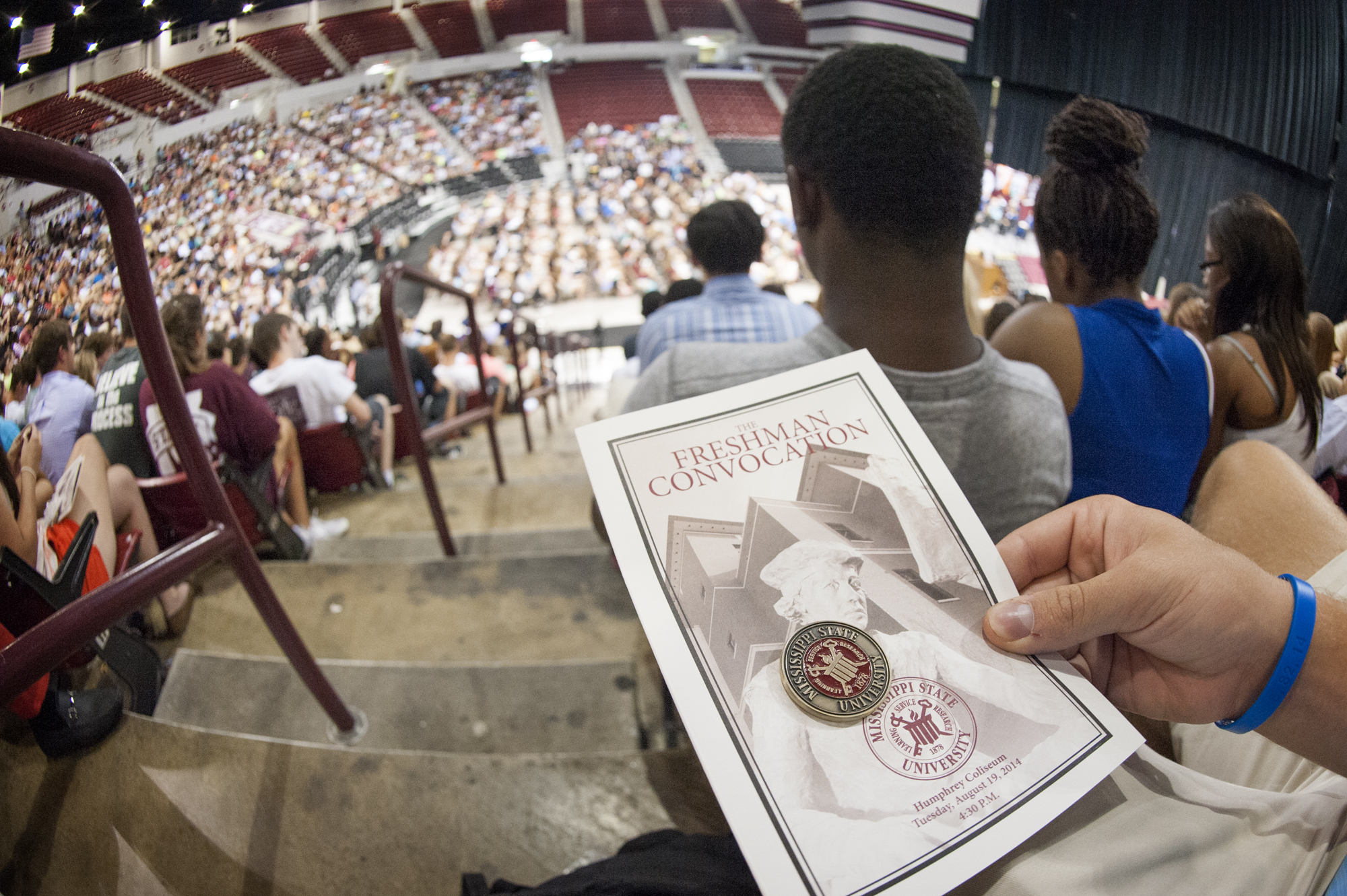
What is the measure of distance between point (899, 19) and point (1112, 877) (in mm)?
2587

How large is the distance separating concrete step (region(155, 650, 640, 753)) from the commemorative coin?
860 mm

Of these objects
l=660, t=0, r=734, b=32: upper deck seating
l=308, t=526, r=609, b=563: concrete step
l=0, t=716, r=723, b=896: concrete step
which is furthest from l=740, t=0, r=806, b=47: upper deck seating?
l=0, t=716, r=723, b=896: concrete step

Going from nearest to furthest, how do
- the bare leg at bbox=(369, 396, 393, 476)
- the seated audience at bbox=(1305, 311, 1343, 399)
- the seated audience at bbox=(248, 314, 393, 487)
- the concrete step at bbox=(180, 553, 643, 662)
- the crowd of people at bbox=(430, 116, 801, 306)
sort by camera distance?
the seated audience at bbox=(1305, 311, 1343, 399), the concrete step at bbox=(180, 553, 643, 662), the seated audience at bbox=(248, 314, 393, 487), the bare leg at bbox=(369, 396, 393, 476), the crowd of people at bbox=(430, 116, 801, 306)

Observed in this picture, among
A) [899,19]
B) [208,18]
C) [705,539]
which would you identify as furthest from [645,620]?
[899,19]

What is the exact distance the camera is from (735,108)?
371cm

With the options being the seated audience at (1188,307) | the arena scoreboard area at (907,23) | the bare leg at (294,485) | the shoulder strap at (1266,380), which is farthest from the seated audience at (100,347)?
the seated audience at (1188,307)

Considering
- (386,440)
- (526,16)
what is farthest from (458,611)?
(526,16)

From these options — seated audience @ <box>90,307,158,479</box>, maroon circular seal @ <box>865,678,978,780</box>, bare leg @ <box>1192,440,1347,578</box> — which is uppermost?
seated audience @ <box>90,307,158,479</box>

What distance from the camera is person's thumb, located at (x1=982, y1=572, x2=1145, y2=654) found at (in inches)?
19.0

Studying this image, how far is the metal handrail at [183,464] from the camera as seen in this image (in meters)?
0.60

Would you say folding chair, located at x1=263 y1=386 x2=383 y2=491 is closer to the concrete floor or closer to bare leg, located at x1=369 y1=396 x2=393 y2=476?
bare leg, located at x1=369 y1=396 x2=393 y2=476

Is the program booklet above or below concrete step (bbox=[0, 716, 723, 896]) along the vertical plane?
above

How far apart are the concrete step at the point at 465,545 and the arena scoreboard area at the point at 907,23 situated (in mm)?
2171

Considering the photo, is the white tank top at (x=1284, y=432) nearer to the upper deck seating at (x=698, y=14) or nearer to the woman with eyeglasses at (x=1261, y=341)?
the woman with eyeglasses at (x=1261, y=341)
